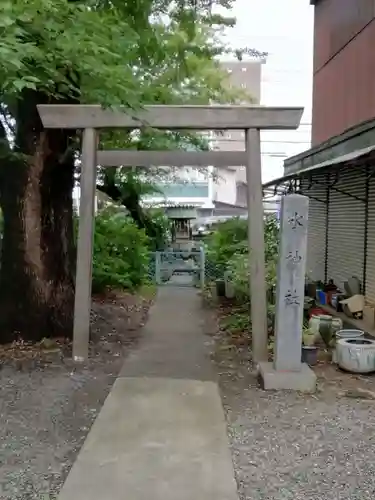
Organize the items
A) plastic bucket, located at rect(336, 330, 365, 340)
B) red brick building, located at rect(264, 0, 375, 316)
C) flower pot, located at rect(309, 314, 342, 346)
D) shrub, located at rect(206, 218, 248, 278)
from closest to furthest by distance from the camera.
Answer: plastic bucket, located at rect(336, 330, 365, 340)
flower pot, located at rect(309, 314, 342, 346)
red brick building, located at rect(264, 0, 375, 316)
shrub, located at rect(206, 218, 248, 278)

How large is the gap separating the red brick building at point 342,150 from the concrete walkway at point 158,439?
3.84m

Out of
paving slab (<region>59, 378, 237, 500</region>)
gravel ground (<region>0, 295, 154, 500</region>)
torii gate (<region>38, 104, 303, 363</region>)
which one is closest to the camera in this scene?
paving slab (<region>59, 378, 237, 500</region>)

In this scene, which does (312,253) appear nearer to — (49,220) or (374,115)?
(374,115)

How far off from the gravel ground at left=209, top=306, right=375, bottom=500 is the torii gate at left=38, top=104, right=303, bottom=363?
1.23m

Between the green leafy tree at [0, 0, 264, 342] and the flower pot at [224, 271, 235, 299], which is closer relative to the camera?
the green leafy tree at [0, 0, 264, 342]

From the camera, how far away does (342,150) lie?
11.4 metres

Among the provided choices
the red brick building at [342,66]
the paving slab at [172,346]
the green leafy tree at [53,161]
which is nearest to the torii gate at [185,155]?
the green leafy tree at [53,161]

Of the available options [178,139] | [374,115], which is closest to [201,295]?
[178,139]

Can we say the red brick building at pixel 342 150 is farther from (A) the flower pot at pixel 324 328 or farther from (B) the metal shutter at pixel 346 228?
(A) the flower pot at pixel 324 328

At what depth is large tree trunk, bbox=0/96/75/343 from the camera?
8.30m

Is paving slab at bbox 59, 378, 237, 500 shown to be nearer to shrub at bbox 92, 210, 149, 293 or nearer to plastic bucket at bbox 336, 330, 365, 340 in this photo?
plastic bucket at bbox 336, 330, 365, 340

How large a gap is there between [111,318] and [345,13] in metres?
7.82

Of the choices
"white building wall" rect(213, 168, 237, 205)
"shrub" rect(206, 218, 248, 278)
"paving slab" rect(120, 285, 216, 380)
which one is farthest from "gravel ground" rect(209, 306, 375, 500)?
"white building wall" rect(213, 168, 237, 205)

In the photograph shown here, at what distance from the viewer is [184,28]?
29.9ft
